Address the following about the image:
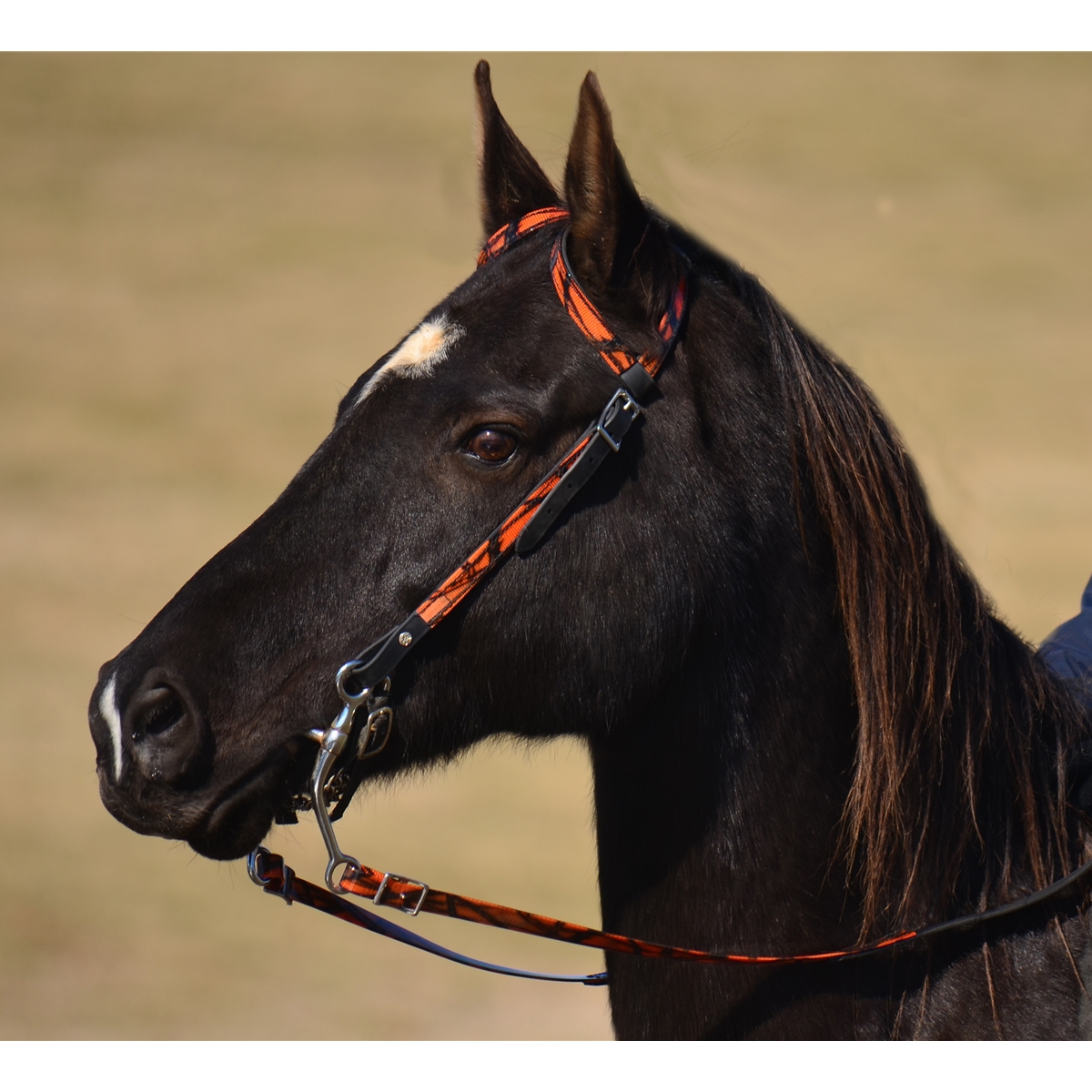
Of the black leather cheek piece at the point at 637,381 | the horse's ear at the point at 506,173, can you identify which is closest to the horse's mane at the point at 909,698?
the black leather cheek piece at the point at 637,381

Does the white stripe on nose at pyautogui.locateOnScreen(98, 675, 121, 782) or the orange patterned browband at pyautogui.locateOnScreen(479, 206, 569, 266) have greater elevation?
the orange patterned browband at pyautogui.locateOnScreen(479, 206, 569, 266)

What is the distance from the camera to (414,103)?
1213 centimetres

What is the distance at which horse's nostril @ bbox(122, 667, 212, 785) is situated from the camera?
153 cm

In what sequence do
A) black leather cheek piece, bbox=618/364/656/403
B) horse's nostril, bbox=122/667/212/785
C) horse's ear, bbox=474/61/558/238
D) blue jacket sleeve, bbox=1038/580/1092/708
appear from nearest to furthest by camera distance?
horse's nostril, bbox=122/667/212/785 → black leather cheek piece, bbox=618/364/656/403 → horse's ear, bbox=474/61/558/238 → blue jacket sleeve, bbox=1038/580/1092/708

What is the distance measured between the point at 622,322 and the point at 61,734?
7227mm

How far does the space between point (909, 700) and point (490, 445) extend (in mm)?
734

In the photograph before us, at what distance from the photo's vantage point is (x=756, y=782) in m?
1.67

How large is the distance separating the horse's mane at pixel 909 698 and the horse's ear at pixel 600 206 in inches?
9.1

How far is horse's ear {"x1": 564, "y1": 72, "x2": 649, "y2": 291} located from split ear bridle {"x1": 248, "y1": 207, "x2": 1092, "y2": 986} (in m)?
0.05

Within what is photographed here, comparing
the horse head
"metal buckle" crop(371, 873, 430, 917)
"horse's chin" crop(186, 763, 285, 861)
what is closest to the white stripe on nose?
the horse head

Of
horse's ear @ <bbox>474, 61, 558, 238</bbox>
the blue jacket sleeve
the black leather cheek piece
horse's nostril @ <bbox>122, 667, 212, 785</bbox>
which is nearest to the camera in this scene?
horse's nostril @ <bbox>122, 667, 212, 785</bbox>

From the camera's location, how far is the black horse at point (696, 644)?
5.28 ft

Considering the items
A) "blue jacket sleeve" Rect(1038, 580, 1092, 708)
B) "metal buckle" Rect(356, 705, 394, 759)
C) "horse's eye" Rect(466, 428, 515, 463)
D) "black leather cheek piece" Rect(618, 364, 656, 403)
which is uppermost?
"black leather cheek piece" Rect(618, 364, 656, 403)

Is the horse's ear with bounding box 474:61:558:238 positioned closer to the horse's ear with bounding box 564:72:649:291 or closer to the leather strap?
the horse's ear with bounding box 564:72:649:291
